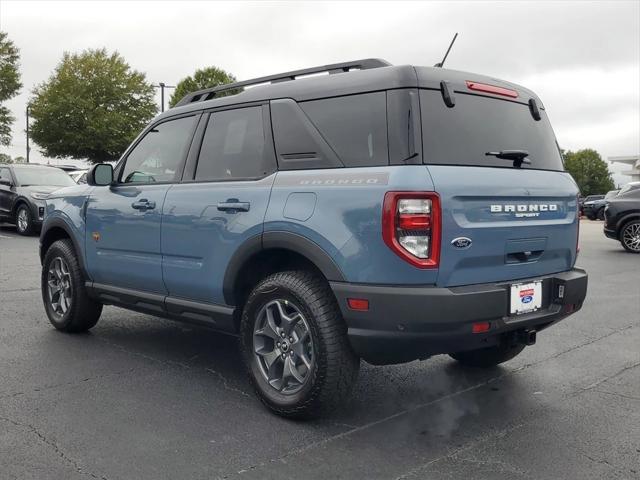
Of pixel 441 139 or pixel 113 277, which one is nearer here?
pixel 441 139

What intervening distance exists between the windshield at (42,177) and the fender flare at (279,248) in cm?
1253

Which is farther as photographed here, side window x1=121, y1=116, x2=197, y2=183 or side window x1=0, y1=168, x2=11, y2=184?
side window x1=0, y1=168, x2=11, y2=184

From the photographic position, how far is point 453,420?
363cm

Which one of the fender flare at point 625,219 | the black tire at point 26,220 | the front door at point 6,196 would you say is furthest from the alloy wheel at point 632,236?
the front door at point 6,196

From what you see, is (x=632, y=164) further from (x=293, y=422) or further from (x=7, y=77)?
(x=293, y=422)

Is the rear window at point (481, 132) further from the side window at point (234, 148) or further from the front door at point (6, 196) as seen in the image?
the front door at point (6, 196)

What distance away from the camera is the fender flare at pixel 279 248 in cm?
332

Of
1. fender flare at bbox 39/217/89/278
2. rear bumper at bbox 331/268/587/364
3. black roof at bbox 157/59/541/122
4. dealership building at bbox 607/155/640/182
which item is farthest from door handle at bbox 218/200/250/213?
dealership building at bbox 607/155/640/182

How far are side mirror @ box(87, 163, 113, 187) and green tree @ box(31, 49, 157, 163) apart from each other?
119 feet

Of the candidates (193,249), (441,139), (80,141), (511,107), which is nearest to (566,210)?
(511,107)

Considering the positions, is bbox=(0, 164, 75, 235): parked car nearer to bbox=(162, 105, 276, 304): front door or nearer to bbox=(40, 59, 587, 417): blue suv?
bbox=(40, 59, 587, 417): blue suv

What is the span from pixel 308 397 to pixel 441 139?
1524 millimetres

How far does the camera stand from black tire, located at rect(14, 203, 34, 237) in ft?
47.7

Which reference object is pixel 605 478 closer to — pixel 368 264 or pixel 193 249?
pixel 368 264
